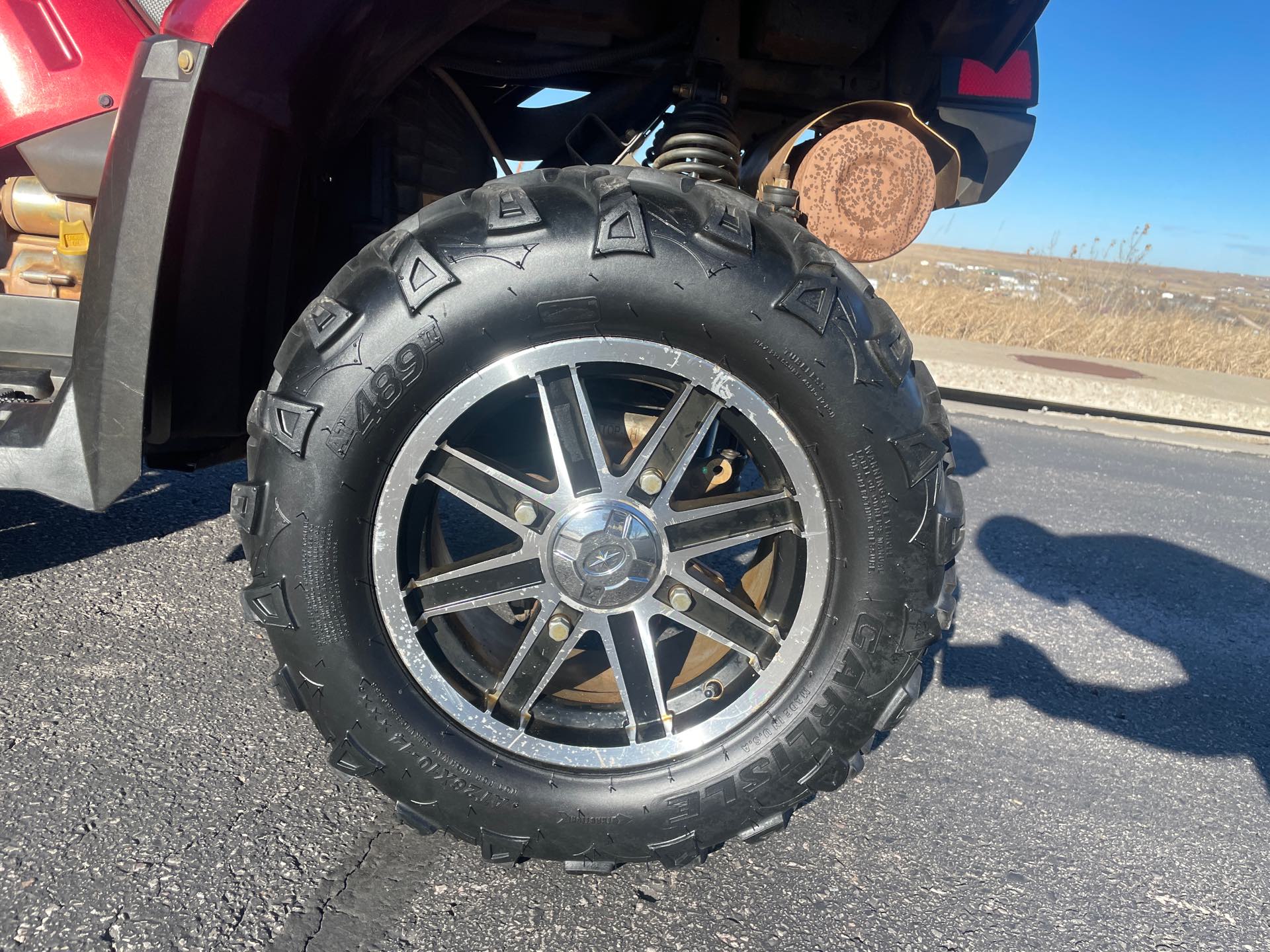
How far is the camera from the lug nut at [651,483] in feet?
4.91

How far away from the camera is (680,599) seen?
1.54m

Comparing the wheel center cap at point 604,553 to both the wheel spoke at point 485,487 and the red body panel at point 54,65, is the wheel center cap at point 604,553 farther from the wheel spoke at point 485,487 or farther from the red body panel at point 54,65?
the red body panel at point 54,65

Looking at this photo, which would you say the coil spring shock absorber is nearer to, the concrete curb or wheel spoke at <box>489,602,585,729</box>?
wheel spoke at <box>489,602,585,729</box>

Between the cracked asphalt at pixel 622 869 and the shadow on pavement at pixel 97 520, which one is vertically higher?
the cracked asphalt at pixel 622 869

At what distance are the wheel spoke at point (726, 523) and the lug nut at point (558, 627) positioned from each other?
249 millimetres

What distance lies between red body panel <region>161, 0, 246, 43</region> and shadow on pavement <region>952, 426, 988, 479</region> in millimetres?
3868

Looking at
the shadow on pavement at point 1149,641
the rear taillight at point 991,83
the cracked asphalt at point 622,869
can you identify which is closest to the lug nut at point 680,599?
the cracked asphalt at point 622,869

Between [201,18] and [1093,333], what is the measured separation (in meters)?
10.5

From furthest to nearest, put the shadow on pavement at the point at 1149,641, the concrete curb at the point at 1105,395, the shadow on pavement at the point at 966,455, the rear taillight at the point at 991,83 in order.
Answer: the concrete curb at the point at 1105,395, the shadow on pavement at the point at 966,455, the shadow on pavement at the point at 1149,641, the rear taillight at the point at 991,83

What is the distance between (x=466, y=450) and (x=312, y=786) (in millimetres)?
827

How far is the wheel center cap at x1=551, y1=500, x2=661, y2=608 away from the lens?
147cm

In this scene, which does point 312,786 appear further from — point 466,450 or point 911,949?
point 911,949

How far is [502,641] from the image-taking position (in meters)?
1.90

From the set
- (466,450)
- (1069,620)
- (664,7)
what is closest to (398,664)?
(466,450)
